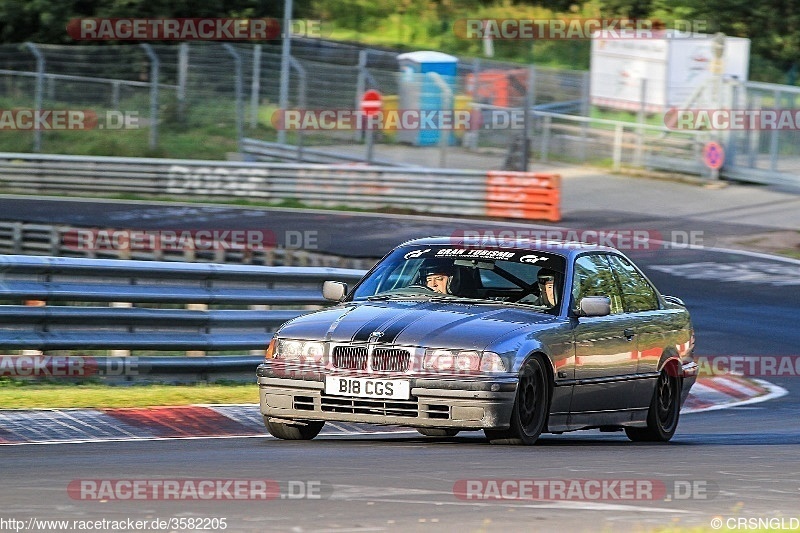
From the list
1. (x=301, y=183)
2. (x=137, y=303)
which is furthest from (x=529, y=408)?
(x=301, y=183)

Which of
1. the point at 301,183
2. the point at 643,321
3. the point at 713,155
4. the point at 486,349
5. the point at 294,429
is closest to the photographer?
the point at 486,349

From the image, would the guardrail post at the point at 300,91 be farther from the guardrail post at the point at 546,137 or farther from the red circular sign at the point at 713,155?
the red circular sign at the point at 713,155

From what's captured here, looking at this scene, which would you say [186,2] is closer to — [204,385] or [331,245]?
[331,245]

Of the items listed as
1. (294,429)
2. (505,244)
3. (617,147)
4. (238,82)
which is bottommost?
(617,147)

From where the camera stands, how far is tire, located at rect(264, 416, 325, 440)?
372 inches

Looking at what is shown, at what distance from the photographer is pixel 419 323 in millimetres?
8984

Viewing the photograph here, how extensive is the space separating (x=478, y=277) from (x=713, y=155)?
2484 cm

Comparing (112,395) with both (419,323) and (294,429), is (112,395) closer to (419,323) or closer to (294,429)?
(294,429)

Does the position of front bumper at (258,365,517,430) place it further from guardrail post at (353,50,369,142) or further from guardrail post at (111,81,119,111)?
guardrail post at (111,81,119,111)

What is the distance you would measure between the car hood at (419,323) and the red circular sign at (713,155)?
81.8ft

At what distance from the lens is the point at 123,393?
1126cm

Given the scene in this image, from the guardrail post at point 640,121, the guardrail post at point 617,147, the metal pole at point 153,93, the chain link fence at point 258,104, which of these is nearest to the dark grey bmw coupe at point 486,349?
the chain link fence at point 258,104

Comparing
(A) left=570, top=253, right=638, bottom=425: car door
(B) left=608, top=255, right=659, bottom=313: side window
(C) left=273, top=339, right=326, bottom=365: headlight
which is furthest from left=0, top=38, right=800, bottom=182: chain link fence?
(C) left=273, top=339, right=326, bottom=365: headlight

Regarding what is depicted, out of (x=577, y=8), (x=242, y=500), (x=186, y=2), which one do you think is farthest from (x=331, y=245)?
(x=577, y=8)
